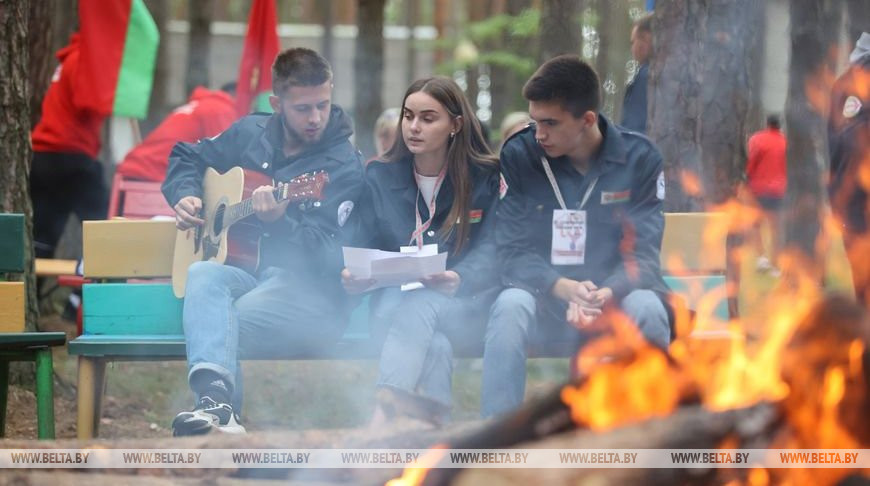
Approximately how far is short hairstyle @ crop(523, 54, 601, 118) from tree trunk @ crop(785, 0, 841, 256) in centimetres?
595

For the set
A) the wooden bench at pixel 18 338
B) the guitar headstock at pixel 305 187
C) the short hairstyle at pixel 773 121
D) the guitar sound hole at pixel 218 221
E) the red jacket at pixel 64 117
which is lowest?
the wooden bench at pixel 18 338

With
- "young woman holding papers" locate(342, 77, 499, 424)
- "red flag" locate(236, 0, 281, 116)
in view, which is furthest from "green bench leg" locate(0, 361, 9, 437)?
"red flag" locate(236, 0, 281, 116)

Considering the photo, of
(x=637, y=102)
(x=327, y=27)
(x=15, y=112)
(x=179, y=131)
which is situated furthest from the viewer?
(x=327, y=27)

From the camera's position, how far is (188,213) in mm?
5516

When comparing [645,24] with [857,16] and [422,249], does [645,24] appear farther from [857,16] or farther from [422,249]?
[857,16]

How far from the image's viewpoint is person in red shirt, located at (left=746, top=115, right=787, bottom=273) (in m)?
12.6

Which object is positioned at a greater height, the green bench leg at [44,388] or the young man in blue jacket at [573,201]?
the young man in blue jacket at [573,201]

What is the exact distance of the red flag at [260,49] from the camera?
9.40 m

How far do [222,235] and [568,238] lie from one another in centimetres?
159

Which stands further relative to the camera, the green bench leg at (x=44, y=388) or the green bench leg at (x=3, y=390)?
→ the green bench leg at (x=3, y=390)

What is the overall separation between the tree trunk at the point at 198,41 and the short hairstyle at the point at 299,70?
11.1 m

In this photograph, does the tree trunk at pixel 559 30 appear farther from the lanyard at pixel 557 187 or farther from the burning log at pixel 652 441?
the burning log at pixel 652 441

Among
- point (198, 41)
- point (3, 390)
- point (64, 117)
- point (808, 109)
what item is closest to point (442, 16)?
point (198, 41)

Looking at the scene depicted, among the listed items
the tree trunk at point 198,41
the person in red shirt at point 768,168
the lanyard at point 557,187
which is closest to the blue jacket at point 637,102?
the lanyard at point 557,187
